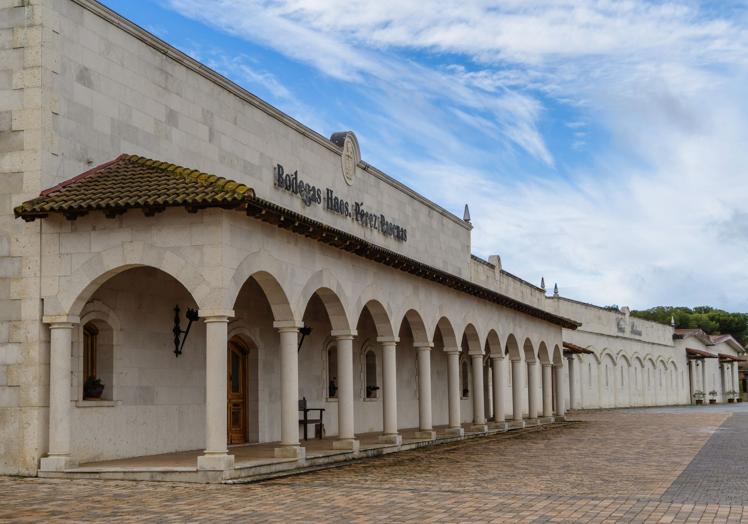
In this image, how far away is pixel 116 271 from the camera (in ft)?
50.9

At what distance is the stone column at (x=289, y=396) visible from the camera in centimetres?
1709

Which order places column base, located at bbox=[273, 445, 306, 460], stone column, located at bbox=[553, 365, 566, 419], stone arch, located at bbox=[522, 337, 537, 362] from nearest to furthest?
column base, located at bbox=[273, 445, 306, 460] → stone arch, located at bbox=[522, 337, 537, 362] → stone column, located at bbox=[553, 365, 566, 419]

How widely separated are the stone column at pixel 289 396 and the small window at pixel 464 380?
1916 centimetres

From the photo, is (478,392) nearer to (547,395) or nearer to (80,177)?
(547,395)

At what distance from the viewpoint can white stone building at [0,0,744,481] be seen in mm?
15211

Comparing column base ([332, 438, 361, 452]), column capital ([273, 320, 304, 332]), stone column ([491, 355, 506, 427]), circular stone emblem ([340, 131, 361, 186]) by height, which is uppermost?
circular stone emblem ([340, 131, 361, 186])

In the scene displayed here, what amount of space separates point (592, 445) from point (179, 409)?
33.7ft

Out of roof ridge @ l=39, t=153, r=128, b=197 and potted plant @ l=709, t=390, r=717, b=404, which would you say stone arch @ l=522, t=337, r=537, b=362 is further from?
potted plant @ l=709, t=390, r=717, b=404

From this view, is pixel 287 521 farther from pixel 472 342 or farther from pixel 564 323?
pixel 564 323

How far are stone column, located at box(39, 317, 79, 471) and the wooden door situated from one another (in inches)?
241

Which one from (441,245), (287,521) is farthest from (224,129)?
(441,245)

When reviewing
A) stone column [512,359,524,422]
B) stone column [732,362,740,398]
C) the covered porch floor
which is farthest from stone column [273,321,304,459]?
stone column [732,362,740,398]

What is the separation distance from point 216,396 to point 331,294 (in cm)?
503

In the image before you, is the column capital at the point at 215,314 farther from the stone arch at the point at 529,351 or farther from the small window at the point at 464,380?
the small window at the point at 464,380
